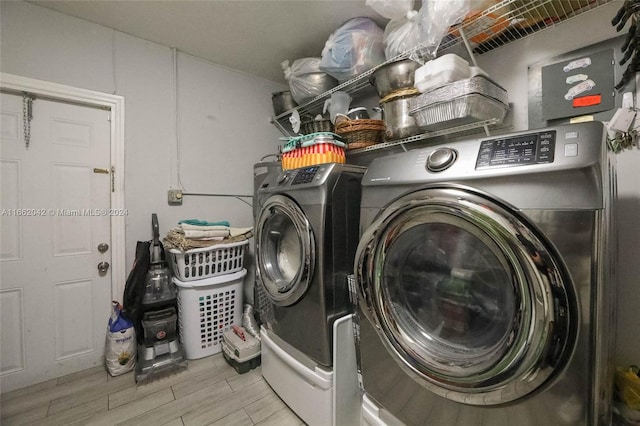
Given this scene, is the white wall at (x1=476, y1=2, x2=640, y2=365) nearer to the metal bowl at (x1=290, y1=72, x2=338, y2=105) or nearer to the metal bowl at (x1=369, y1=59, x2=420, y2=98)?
the metal bowl at (x1=369, y1=59, x2=420, y2=98)

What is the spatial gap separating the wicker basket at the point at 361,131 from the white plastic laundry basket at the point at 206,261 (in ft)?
3.61

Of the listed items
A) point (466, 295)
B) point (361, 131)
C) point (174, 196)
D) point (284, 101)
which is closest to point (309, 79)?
point (284, 101)

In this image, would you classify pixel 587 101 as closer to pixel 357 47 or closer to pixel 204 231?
pixel 357 47

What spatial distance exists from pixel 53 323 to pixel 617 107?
10.4 ft

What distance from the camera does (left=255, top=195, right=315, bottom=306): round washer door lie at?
45.4 inches

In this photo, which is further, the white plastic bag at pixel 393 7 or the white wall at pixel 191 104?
the white plastic bag at pixel 393 7

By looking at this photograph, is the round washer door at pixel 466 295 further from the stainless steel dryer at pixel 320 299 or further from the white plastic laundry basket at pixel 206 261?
the white plastic laundry basket at pixel 206 261

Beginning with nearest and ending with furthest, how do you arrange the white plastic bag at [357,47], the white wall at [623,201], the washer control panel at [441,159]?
1. the washer control panel at [441,159]
2. the white wall at [623,201]
3. the white plastic bag at [357,47]

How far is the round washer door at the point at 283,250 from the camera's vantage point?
45.4 inches

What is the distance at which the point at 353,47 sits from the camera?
1539mm

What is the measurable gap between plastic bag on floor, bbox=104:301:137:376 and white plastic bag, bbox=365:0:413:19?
235 centimetres

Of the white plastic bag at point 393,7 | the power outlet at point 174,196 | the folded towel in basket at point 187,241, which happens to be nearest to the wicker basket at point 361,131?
the white plastic bag at point 393,7

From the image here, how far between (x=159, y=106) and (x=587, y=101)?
2.61 meters

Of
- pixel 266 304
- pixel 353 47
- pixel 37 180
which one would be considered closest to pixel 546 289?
pixel 266 304
